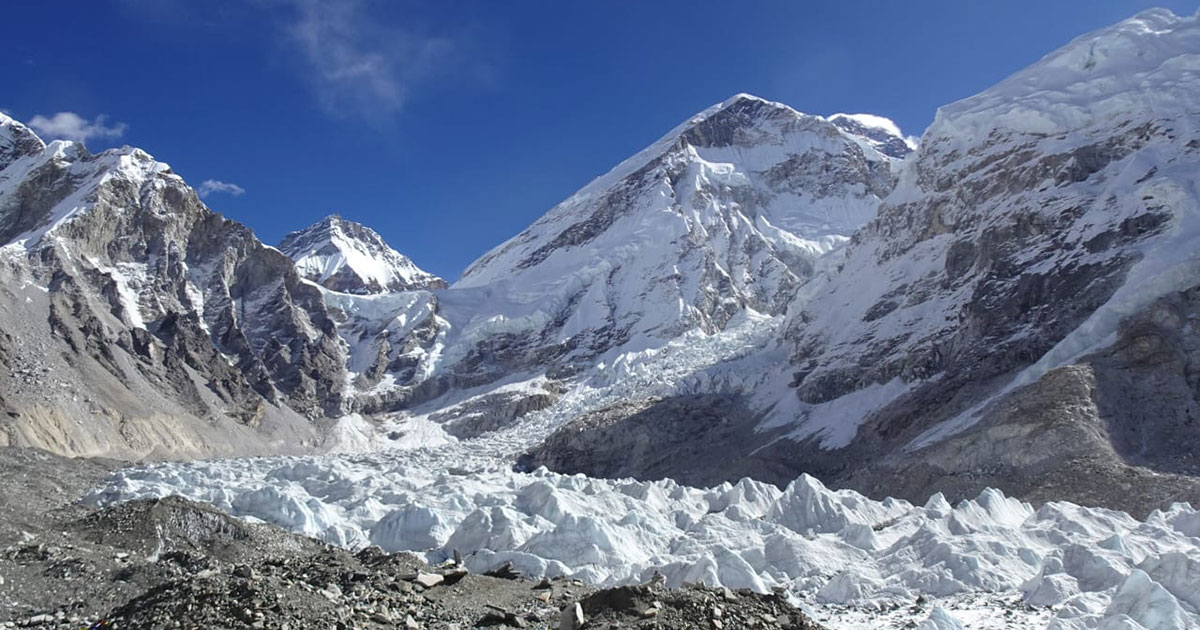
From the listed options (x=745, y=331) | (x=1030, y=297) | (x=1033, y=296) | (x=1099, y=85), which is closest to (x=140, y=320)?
(x=745, y=331)

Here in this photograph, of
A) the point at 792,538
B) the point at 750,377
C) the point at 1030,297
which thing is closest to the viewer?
the point at 792,538

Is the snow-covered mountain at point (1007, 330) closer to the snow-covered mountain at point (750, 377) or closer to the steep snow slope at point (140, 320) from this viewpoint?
the snow-covered mountain at point (750, 377)

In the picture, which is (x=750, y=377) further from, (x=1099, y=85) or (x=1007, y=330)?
(x=1099, y=85)

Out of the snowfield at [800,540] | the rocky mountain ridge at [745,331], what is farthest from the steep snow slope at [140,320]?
the snowfield at [800,540]

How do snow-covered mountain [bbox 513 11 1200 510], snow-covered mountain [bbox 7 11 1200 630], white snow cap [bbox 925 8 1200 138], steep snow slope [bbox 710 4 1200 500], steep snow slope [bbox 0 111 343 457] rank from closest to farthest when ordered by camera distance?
snow-covered mountain [bbox 7 11 1200 630], snow-covered mountain [bbox 513 11 1200 510], steep snow slope [bbox 710 4 1200 500], white snow cap [bbox 925 8 1200 138], steep snow slope [bbox 0 111 343 457]

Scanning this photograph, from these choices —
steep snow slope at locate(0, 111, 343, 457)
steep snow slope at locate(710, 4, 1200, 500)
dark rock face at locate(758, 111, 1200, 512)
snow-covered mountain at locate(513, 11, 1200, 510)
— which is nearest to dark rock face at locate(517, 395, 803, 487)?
snow-covered mountain at locate(513, 11, 1200, 510)

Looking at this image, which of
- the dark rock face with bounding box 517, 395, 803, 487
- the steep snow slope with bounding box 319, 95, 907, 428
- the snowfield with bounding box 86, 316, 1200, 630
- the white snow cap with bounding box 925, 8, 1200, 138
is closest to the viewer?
the snowfield with bounding box 86, 316, 1200, 630

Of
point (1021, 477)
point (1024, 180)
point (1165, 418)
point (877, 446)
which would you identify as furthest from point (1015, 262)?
point (1021, 477)

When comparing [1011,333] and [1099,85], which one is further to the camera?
[1099,85]

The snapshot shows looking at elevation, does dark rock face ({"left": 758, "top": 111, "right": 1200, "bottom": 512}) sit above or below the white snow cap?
below

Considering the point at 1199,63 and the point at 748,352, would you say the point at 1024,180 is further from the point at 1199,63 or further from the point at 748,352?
the point at 748,352

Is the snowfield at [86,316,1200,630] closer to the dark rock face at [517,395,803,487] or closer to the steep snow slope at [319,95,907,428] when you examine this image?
the dark rock face at [517,395,803,487]
